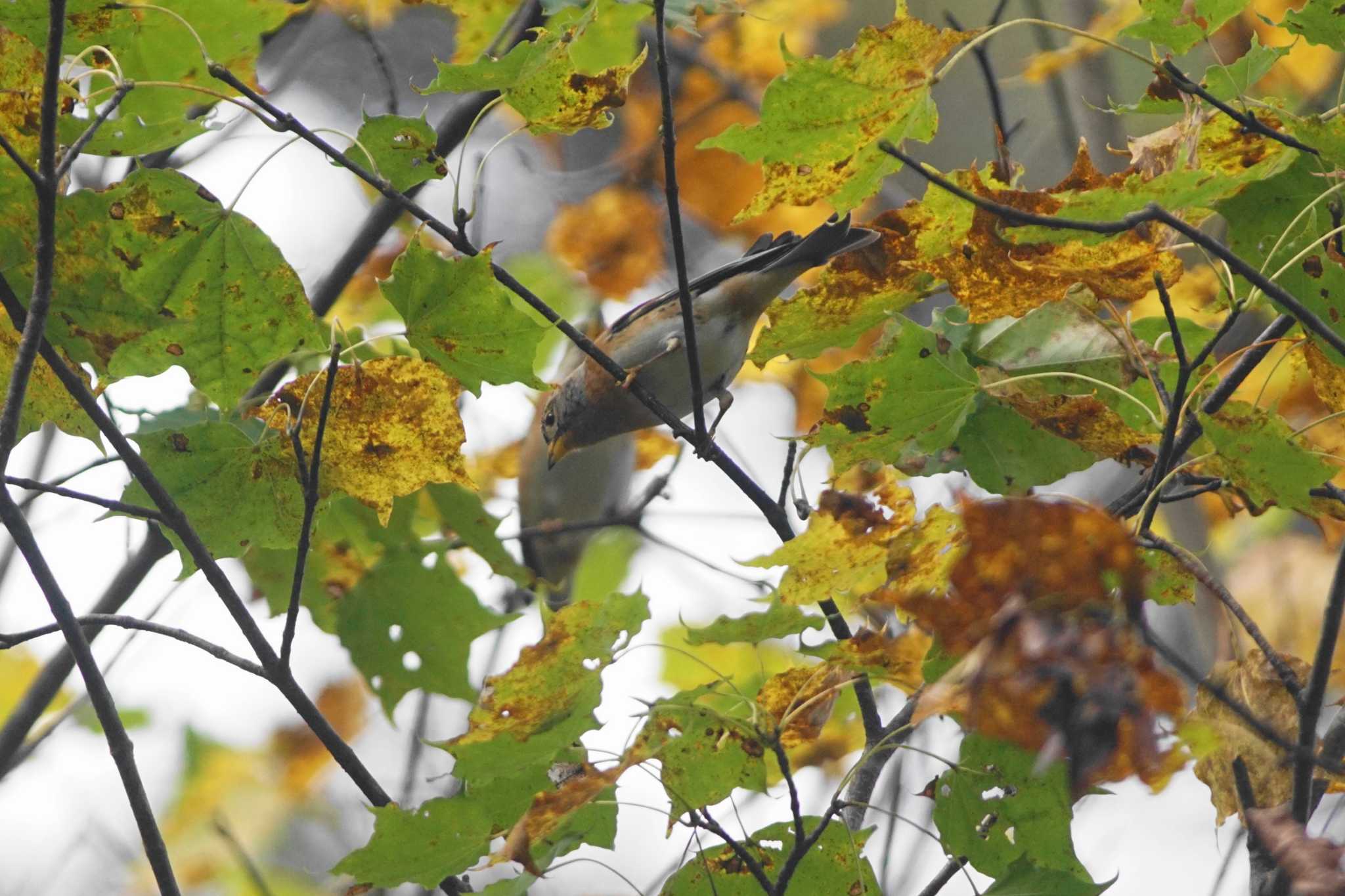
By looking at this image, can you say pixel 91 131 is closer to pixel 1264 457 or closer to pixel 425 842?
pixel 425 842

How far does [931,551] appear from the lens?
141 cm

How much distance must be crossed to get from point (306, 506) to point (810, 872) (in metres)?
0.81

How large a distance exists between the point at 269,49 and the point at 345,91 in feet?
8.16

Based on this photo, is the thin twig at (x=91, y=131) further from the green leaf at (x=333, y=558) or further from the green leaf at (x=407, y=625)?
the green leaf at (x=407, y=625)

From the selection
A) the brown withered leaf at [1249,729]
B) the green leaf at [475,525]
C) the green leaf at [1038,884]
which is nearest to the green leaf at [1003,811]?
the green leaf at [1038,884]

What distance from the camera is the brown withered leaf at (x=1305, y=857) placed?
81 cm

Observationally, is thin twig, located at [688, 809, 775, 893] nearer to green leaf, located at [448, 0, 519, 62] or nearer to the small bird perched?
the small bird perched

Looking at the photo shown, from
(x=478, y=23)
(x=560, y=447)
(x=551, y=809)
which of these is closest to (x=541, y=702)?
(x=551, y=809)

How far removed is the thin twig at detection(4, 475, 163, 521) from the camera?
58.1 inches

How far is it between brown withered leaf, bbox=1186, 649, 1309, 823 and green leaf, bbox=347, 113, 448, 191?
4.03 feet

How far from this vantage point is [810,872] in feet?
4.80

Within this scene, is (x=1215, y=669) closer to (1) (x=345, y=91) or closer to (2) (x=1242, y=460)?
(2) (x=1242, y=460)

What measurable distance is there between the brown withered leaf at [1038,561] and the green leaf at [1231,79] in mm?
699

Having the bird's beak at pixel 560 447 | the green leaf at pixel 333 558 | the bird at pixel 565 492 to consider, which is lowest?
the green leaf at pixel 333 558
